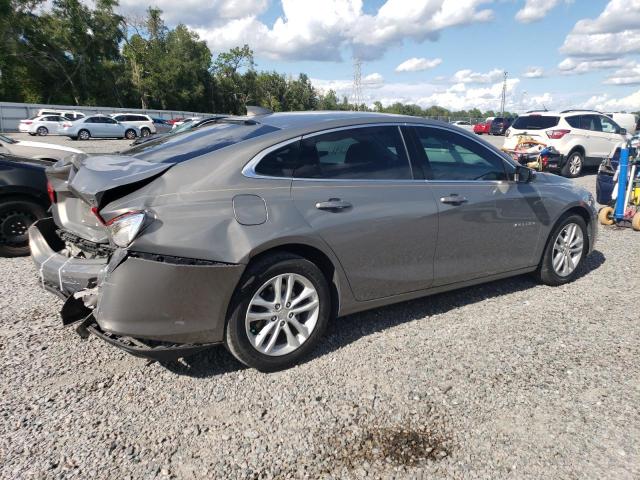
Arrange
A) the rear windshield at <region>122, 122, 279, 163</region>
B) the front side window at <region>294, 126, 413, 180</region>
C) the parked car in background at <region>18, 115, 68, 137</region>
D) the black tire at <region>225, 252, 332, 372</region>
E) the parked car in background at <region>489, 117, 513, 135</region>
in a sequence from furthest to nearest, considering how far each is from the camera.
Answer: the parked car in background at <region>489, 117, 513, 135</region> → the parked car in background at <region>18, 115, 68, 137</region> → the front side window at <region>294, 126, 413, 180</region> → the rear windshield at <region>122, 122, 279, 163</region> → the black tire at <region>225, 252, 332, 372</region>

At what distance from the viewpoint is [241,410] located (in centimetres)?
289

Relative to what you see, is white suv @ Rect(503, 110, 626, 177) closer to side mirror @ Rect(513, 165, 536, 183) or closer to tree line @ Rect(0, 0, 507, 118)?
side mirror @ Rect(513, 165, 536, 183)

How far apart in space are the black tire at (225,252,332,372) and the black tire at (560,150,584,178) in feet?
40.9

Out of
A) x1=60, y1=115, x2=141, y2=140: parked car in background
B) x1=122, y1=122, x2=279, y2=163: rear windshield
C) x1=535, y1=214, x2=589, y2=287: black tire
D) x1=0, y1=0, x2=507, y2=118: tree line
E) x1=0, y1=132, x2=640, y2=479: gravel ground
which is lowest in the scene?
x1=0, y1=132, x2=640, y2=479: gravel ground

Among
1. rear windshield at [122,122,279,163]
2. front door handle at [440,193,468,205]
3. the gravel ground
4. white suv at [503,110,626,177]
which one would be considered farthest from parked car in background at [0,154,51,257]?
white suv at [503,110,626,177]

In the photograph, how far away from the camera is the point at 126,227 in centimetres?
277

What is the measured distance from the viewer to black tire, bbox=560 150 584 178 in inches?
541

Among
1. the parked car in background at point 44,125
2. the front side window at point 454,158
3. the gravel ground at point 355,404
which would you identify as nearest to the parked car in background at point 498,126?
the parked car in background at point 44,125

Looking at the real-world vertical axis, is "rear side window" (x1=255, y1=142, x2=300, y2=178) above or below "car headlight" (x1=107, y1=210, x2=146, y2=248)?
above

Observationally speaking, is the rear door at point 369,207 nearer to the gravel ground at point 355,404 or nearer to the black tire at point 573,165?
the gravel ground at point 355,404

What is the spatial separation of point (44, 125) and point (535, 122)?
29801mm

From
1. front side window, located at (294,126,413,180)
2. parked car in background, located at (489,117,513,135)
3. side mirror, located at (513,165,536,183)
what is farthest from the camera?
parked car in background, located at (489,117,513,135)

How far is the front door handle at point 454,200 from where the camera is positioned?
390 centimetres

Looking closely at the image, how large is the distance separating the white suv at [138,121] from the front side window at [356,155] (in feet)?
107
